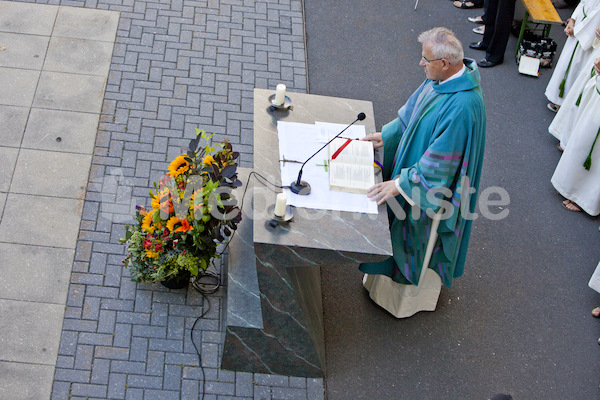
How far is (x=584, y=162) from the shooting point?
6062mm

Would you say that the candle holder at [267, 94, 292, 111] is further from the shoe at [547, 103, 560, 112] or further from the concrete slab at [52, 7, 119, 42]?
the shoe at [547, 103, 560, 112]

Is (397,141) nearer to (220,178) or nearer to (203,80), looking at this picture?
(220,178)

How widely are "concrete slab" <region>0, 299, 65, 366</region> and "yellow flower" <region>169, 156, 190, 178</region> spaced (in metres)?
1.29

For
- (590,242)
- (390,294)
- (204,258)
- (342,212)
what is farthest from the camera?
(590,242)

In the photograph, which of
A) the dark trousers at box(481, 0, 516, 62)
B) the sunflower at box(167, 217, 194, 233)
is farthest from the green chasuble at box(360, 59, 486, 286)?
the dark trousers at box(481, 0, 516, 62)

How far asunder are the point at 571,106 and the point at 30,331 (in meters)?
5.19

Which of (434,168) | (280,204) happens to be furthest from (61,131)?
(434,168)

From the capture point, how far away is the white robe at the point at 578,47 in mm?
6629

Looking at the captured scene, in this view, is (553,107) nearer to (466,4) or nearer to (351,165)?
(466,4)

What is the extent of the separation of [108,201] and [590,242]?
A: 4.10 meters

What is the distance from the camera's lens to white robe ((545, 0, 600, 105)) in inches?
261

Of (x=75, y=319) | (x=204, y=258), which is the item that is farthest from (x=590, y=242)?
(x=75, y=319)

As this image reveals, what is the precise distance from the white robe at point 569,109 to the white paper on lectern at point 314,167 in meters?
2.88

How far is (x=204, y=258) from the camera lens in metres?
4.67
